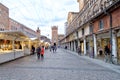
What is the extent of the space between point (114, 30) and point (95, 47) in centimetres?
805

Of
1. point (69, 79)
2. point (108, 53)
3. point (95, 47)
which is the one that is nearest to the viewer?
point (69, 79)

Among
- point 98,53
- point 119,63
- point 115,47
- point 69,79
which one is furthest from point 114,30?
point 69,79

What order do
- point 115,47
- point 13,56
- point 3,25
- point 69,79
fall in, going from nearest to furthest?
1. point 69,79
2. point 115,47
3. point 13,56
4. point 3,25

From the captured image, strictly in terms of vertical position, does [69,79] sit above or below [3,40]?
below

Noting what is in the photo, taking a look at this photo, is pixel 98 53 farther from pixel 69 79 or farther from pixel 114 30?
pixel 69 79

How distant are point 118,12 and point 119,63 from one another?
181 inches

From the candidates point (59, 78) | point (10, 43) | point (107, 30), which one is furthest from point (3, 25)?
point (59, 78)

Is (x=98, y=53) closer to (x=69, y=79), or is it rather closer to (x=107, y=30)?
(x=107, y=30)

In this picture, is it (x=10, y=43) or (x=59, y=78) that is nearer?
(x=59, y=78)

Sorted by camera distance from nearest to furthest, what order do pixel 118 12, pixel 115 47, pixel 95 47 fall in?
pixel 118 12 → pixel 115 47 → pixel 95 47

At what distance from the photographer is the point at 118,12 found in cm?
1756

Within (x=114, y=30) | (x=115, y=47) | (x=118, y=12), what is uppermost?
(x=118, y=12)

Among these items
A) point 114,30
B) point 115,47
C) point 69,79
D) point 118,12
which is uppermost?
point 118,12

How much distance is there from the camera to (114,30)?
60.7 ft
